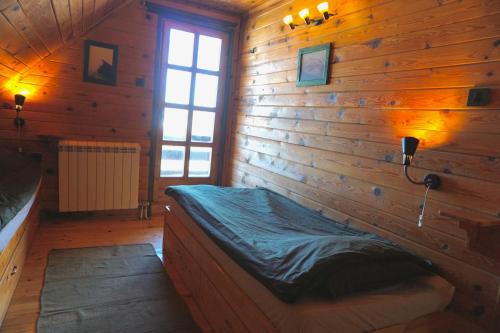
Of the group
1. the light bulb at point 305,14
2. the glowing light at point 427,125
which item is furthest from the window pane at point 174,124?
the glowing light at point 427,125

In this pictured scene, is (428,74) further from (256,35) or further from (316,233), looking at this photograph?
(256,35)

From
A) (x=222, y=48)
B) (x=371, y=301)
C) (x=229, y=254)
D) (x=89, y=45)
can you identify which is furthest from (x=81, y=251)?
(x=222, y=48)

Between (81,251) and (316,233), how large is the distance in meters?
1.99

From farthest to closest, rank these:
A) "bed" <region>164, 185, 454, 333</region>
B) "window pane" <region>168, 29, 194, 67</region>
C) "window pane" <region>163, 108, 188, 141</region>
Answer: "window pane" <region>163, 108, 188, 141</region>
"window pane" <region>168, 29, 194, 67</region>
"bed" <region>164, 185, 454, 333</region>

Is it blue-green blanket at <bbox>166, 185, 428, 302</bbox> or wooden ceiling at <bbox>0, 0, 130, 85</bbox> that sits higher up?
wooden ceiling at <bbox>0, 0, 130, 85</bbox>

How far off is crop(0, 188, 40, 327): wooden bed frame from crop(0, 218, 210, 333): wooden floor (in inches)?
2.3

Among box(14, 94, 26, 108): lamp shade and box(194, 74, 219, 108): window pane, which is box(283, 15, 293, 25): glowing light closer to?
box(194, 74, 219, 108): window pane

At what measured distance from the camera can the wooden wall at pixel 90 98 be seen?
10.4ft

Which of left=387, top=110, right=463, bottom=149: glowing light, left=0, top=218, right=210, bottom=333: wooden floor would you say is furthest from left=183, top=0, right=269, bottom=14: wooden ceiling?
left=0, top=218, right=210, bottom=333: wooden floor

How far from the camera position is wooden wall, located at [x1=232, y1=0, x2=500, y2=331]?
1.51m

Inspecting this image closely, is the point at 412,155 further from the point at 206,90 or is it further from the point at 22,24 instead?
the point at 206,90

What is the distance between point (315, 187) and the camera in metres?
2.58

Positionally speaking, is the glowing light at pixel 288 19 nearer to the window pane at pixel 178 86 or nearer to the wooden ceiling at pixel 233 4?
the wooden ceiling at pixel 233 4

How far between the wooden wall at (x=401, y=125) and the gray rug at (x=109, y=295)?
1256mm
